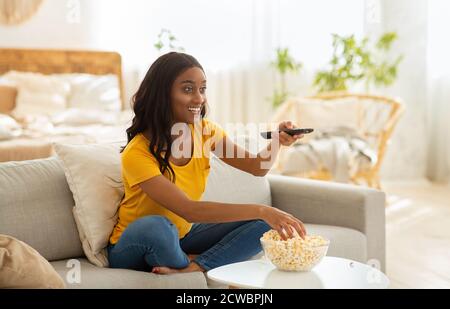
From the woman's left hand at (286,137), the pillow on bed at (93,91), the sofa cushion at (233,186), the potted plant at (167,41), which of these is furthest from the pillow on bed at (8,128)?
the woman's left hand at (286,137)

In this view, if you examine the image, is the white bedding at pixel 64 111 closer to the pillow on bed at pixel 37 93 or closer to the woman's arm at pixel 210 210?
the pillow on bed at pixel 37 93

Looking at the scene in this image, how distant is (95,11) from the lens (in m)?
5.50

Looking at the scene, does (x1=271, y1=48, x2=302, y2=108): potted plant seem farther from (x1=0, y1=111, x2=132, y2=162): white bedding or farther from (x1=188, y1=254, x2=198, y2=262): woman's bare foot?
(x1=188, y1=254, x2=198, y2=262): woman's bare foot

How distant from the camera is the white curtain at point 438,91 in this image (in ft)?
18.5

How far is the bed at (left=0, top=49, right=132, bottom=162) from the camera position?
422 centimetres

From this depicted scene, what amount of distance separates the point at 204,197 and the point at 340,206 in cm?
52

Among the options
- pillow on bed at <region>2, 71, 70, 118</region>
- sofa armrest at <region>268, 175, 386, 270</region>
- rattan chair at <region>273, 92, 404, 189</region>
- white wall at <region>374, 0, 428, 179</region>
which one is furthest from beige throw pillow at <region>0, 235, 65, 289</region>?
white wall at <region>374, 0, 428, 179</region>

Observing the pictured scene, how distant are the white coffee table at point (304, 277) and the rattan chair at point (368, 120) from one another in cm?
262

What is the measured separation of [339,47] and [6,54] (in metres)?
2.45

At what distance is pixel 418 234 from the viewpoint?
13.3 feet

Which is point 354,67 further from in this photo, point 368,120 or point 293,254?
point 293,254
